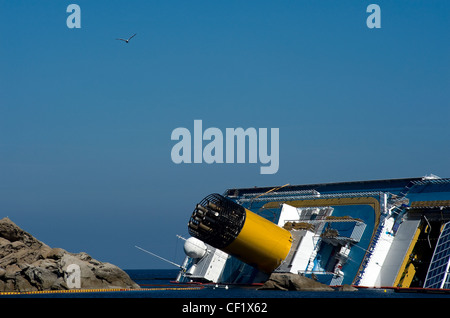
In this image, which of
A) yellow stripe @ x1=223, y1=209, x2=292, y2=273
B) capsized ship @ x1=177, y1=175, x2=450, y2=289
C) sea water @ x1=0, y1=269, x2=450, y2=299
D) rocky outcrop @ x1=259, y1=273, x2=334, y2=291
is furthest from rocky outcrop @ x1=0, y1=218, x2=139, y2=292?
rocky outcrop @ x1=259, y1=273, x2=334, y2=291

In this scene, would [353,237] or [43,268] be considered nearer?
[43,268]

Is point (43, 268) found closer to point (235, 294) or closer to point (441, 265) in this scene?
point (235, 294)

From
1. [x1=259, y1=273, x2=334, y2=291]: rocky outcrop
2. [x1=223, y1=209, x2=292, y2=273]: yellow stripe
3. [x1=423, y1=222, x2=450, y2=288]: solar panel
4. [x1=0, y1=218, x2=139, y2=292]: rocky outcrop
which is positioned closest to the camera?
[x1=0, y1=218, x2=139, y2=292]: rocky outcrop

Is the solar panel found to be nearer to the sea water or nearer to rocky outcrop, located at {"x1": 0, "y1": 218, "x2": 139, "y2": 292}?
the sea water

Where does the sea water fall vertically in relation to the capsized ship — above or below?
below

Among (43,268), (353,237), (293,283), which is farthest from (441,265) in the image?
(43,268)

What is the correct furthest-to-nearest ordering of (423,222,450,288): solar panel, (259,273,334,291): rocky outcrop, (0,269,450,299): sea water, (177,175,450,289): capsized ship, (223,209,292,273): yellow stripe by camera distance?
(223,209,292,273): yellow stripe → (177,175,450,289): capsized ship → (259,273,334,291): rocky outcrop → (423,222,450,288): solar panel → (0,269,450,299): sea water

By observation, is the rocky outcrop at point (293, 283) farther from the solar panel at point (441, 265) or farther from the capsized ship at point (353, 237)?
the solar panel at point (441, 265)
